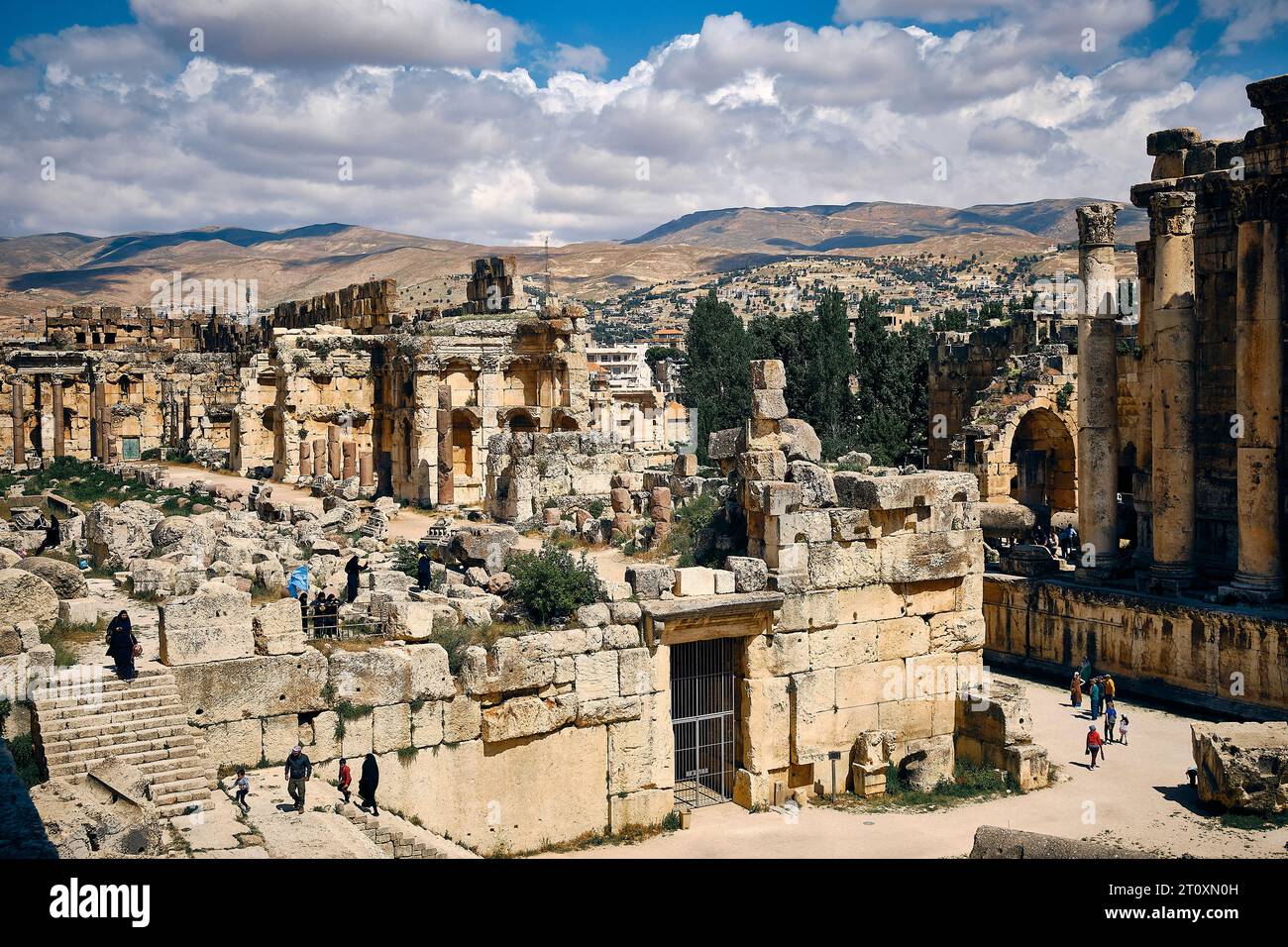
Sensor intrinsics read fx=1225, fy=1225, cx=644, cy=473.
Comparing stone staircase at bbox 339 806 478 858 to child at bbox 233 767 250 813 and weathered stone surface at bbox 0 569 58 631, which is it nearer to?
child at bbox 233 767 250 813

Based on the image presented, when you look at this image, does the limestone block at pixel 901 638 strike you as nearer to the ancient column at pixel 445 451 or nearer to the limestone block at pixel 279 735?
the limestone block at pixel 279 735

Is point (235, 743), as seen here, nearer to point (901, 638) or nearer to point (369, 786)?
point (369, 786)

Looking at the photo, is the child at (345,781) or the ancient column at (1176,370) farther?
the ancient column at (1176,370)

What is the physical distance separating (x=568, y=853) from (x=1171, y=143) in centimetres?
1846

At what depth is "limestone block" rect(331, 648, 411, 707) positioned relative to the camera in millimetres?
12703

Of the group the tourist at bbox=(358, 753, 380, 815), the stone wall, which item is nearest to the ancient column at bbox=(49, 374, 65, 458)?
the stone wall

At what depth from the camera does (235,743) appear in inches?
481

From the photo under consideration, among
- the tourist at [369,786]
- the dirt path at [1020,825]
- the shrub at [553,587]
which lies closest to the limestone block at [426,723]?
the tourist at [369,786]

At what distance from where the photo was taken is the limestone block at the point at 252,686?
476 inches

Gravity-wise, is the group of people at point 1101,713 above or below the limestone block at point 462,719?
below

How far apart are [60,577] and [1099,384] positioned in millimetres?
18438

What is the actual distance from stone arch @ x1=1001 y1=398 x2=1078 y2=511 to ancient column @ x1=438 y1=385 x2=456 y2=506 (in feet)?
48.0

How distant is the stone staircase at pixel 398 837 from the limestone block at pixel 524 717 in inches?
61.9

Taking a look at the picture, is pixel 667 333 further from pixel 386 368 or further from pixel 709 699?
pixel 709 699
